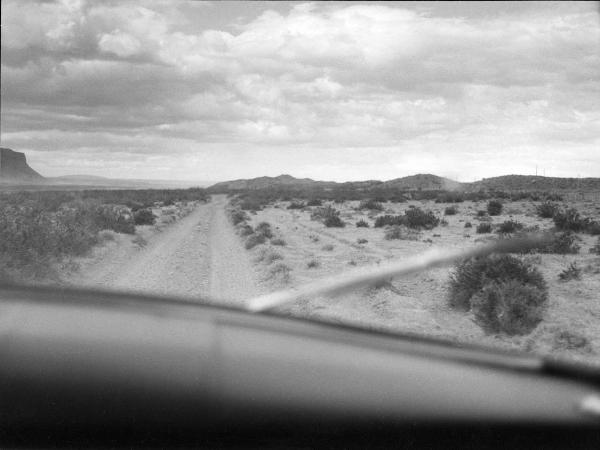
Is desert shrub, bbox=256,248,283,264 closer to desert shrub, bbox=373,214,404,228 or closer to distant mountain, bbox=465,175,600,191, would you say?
desert shrub, bbox=373,214,404,228

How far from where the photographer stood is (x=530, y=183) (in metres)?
120

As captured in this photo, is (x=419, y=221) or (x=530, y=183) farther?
(x=530, y=183)

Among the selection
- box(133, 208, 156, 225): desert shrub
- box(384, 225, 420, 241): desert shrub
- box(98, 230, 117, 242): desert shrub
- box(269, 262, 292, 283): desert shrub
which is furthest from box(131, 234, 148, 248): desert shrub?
box(384, 225, 420, 241): desert shrub

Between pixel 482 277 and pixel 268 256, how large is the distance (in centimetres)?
804

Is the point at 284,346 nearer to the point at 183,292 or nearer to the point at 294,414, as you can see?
the point at 294,414

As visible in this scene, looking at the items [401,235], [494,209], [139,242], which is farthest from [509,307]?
[494,209]

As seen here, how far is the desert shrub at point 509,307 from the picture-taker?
10052mm

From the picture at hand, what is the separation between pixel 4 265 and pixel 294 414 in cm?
1536

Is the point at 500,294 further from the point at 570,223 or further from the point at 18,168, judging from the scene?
the point at 18,168

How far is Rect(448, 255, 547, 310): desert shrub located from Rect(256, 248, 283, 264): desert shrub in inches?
276

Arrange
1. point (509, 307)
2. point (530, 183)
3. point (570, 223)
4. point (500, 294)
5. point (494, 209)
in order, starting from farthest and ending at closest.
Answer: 1. point (530, 183)
2. point (494, 209)
3. point (570, 223)
4. point (500, 294)
5. point (509, 307)

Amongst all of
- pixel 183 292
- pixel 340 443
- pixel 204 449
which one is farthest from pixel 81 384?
pixel 183 292

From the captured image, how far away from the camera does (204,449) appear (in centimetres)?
121

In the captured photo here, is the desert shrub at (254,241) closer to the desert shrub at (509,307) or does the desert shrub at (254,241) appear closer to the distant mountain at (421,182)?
the desert shrub at (509,307)
